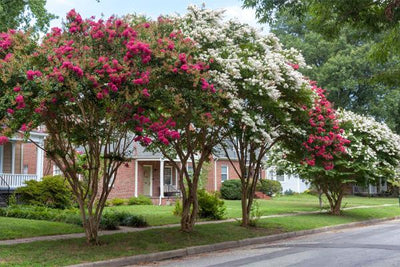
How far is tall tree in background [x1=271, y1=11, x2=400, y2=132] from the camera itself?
37.7 metres

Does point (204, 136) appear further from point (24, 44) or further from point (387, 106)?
point (387, 106)

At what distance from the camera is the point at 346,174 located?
65.1 feet

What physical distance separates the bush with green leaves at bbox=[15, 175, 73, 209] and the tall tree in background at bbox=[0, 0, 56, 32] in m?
6.67

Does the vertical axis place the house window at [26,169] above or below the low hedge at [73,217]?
above

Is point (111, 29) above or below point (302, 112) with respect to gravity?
above

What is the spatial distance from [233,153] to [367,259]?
28573 mm

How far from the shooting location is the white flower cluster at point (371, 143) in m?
19.7

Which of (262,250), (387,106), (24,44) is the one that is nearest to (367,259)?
(262,250)

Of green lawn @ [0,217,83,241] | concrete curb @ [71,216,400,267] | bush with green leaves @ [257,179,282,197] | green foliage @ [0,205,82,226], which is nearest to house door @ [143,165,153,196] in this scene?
bush with green leaves @ [257,179,282,197]

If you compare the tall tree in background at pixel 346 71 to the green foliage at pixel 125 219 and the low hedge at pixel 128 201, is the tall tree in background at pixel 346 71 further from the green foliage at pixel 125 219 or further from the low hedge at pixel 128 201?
the green foliage at pixel 125 219

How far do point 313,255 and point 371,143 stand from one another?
37.0 feet

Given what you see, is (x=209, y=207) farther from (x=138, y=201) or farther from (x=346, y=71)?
(x=346, y=71)

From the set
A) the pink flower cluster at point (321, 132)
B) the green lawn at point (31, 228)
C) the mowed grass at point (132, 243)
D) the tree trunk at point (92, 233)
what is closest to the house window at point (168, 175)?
the mowed grass at point (132, 243)

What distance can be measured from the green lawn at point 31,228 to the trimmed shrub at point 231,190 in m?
19.6
